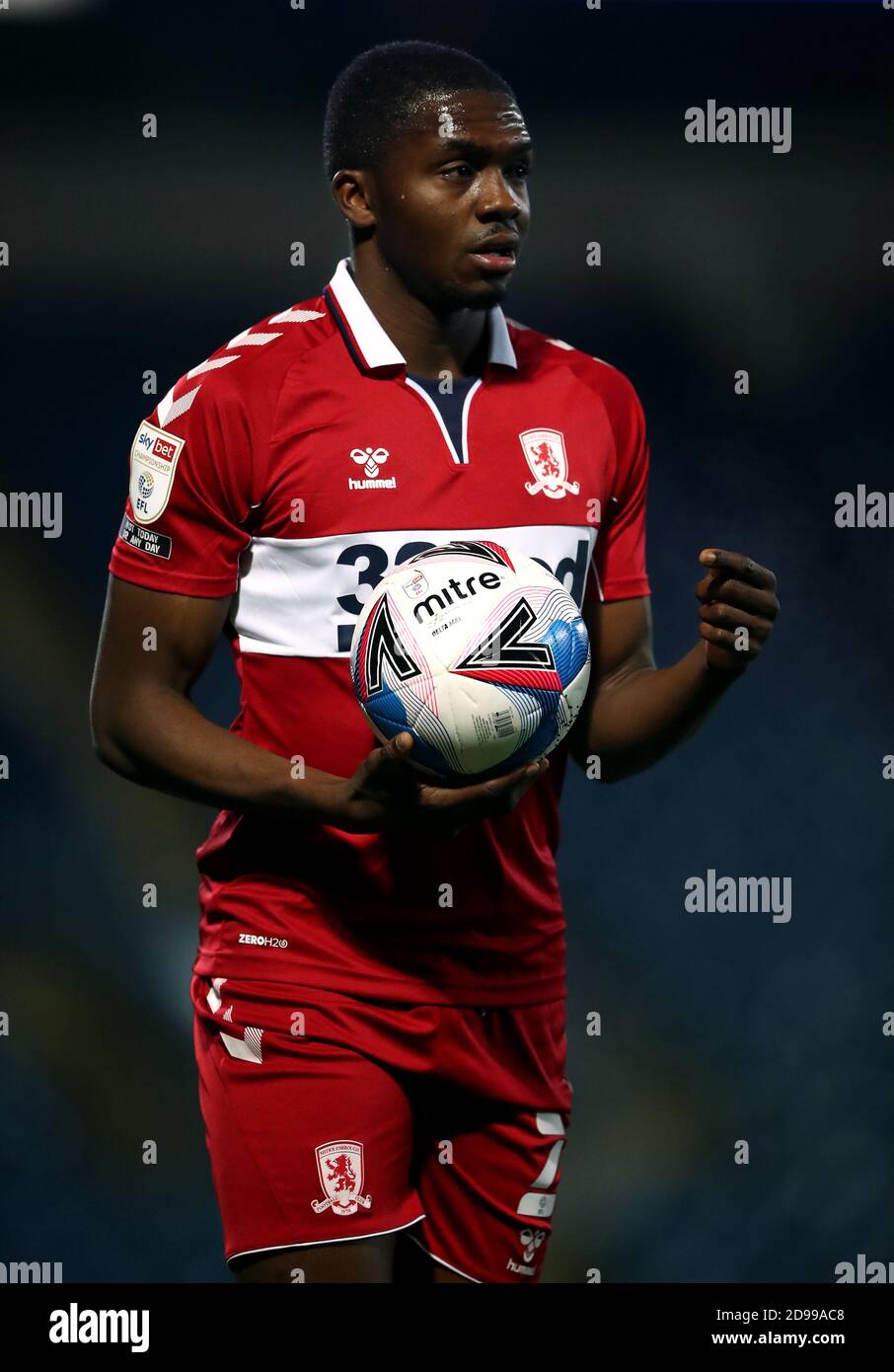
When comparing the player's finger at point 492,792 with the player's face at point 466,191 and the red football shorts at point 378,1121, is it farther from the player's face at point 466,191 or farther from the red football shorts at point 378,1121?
the player's face at point 466,191

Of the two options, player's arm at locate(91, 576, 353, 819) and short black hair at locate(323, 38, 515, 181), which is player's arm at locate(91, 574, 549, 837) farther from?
short black hair at locate(323, 38, 515, 181)

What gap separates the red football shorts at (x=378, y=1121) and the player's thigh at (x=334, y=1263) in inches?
0.6

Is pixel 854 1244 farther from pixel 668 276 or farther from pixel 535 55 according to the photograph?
pixel 535 55

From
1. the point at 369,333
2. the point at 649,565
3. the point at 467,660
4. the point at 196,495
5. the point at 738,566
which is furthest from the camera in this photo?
the point at 649,565

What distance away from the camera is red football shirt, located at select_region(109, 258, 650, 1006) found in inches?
89.0

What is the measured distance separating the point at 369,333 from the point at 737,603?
0.61 m

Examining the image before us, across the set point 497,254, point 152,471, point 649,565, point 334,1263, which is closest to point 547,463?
point 497,254

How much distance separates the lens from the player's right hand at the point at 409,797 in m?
2.03

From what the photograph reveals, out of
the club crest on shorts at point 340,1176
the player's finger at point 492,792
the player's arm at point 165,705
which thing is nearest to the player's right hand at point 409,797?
the player's finger at point 492,792

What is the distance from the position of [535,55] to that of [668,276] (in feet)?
1.67

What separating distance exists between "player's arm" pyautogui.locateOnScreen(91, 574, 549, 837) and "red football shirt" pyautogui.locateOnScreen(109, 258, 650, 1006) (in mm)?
42

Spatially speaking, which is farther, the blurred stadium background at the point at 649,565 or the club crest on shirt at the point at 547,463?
the blurred stadium background at the point at 649,565

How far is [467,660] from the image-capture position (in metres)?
2.02

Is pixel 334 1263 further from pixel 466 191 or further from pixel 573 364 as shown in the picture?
pixel 466 191
